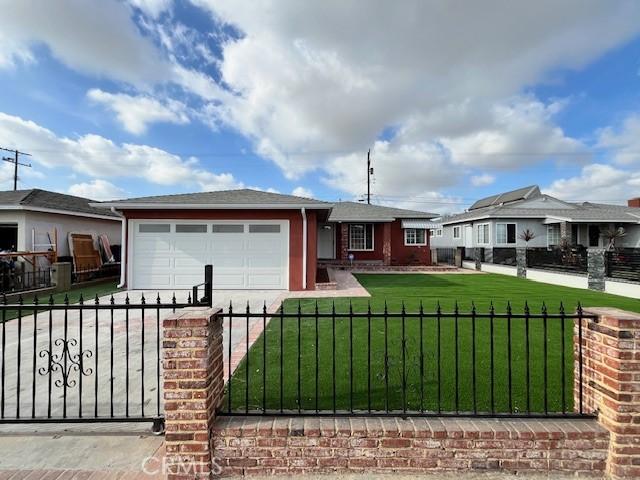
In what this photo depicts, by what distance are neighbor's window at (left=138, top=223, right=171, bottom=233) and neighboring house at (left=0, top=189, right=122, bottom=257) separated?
2574mm

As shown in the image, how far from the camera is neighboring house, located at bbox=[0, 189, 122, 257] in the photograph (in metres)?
12.6

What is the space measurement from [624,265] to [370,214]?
1243cm

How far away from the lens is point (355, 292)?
36.0 ft

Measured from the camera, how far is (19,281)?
10312mm

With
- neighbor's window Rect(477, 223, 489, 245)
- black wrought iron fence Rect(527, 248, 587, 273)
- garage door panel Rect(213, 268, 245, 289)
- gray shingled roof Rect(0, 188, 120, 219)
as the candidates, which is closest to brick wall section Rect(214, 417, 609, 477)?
garage door panel Rect(213, 268, 245, 289)

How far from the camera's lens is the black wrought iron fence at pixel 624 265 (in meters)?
10.9

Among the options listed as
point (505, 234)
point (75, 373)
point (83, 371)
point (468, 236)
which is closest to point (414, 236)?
point (505, 234)

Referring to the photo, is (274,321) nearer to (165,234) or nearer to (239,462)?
(239,462)

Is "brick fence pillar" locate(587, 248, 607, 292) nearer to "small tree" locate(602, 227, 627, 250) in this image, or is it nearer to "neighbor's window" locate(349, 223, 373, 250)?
"neighbor's window" locate(349, 223, 373, 250)

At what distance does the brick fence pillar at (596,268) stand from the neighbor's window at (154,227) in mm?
15179

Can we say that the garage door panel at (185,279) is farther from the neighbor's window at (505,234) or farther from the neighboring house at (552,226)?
the neighbor's window at (505,234)

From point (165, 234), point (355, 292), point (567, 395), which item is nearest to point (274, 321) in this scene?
point (355, 292)

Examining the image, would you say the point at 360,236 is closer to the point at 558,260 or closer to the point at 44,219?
the point at 558,260

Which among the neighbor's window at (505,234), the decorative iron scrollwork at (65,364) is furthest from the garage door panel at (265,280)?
the neighbor's window at (505,234)
